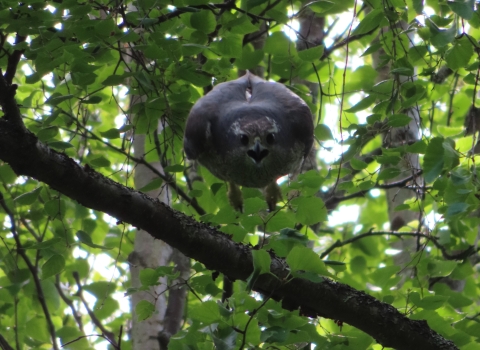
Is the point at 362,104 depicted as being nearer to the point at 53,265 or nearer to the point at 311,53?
the point at 311,53

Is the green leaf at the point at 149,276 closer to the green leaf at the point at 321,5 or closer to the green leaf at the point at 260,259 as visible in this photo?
the green leaf at the point at 260,259

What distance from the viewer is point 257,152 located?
3.79 meters

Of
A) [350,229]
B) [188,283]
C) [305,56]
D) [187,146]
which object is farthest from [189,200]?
[350,229]

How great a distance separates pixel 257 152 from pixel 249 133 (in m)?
0.13

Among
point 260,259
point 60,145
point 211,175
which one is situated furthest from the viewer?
point 211,175

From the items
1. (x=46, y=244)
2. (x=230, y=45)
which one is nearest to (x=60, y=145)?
(x=46, y=244)

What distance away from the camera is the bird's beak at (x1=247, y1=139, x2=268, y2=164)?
12.4 ft

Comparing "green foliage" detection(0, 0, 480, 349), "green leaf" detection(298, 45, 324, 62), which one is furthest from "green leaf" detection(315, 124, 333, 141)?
"green leaf" detection(298, 45, 324, 62)

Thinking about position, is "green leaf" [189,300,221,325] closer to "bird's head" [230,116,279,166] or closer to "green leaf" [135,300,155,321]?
"green leaf" [135,300,155,321]

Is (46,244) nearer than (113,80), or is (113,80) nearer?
(113,80)

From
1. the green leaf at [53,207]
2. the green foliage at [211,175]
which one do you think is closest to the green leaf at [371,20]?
the green foliage at [211,175]

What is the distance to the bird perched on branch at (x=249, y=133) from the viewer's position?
3.88 meters

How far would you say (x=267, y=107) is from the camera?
159 inches

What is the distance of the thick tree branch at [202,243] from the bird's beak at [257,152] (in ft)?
3.26
